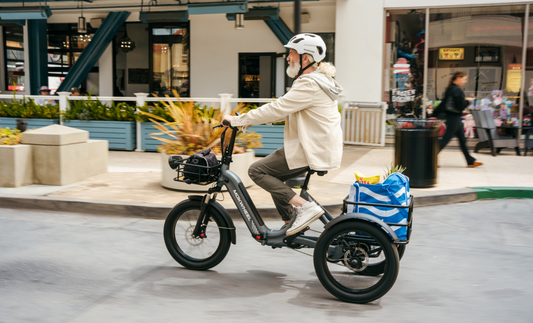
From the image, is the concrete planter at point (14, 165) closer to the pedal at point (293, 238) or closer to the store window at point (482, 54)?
the pedal at point (293, 238)

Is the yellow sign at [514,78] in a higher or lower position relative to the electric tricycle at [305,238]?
higher

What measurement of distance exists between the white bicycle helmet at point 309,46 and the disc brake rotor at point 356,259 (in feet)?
4.84

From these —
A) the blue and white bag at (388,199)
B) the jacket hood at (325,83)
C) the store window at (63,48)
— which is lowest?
the blue and white bag at (388,199)

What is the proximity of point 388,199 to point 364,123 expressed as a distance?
32.4 ft

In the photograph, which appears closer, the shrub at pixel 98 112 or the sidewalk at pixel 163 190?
the sidewalk at pixel 163 190

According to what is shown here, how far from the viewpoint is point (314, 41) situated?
13.0 feet

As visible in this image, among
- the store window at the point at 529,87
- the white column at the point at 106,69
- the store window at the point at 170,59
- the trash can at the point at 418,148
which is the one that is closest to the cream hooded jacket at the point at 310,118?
the trash can at the point at 418,148

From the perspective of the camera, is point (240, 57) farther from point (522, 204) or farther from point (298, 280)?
point (298, 280)

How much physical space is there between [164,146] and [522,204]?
17.0ft

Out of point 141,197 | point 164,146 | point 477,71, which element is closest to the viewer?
point 141,197

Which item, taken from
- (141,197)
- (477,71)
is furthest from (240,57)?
(141,197)

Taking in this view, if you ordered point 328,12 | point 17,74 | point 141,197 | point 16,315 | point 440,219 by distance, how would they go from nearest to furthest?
1. point 16,315
2. point 440,219
3. point 141,197
4. point 328,12
5. point 17,74

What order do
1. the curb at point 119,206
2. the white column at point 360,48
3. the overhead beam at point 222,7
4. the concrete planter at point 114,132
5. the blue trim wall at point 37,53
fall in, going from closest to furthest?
the curb at point 119,206 < the concrete planter at point 114,132 < the overhead beam at point 222,7 < the white column at point 360,48 < the blue trim wall at point 37,53

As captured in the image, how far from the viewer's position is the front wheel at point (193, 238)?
14.2 feet
